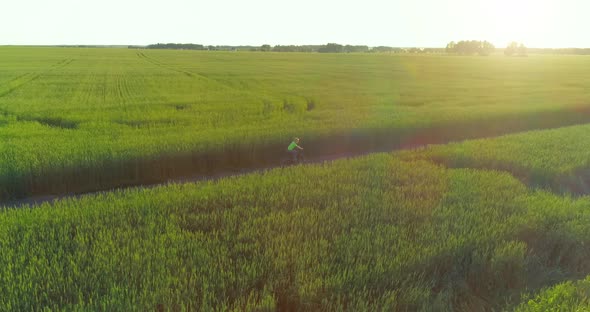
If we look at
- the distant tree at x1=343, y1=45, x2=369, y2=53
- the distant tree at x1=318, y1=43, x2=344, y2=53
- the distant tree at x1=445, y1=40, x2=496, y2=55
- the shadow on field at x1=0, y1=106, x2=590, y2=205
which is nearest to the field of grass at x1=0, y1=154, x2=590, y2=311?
the shadow on field at x1=0, y1=106, x2=590, y2=205

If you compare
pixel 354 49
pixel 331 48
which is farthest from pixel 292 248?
pixel 354 49

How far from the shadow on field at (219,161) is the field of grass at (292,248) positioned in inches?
103

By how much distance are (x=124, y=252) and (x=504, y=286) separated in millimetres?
4333

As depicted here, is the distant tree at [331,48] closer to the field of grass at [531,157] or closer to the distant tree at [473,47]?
the distant tree at [473,47]

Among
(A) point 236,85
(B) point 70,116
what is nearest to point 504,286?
(B) point 70,116

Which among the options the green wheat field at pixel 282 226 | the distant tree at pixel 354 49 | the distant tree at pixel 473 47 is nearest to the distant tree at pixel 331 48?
the distant tree at pixel 354 49

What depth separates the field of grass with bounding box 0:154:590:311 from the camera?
11.4 feet

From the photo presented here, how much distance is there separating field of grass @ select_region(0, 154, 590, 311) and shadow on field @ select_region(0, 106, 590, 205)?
2.62m

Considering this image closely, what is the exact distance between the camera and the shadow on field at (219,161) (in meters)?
7.69

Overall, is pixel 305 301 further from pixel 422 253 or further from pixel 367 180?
pixel 367 180

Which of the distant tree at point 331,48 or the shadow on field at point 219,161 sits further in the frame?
the distant tree at point 331,48

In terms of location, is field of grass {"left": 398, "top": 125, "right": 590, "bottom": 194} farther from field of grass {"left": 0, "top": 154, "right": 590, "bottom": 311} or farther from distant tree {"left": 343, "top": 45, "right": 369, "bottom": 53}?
distant tree {"left": 343, "top": 45, "right": 369, "bottom": 53}

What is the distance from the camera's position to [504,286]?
4223 mm

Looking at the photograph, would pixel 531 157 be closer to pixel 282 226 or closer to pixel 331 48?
pixel 282 226
